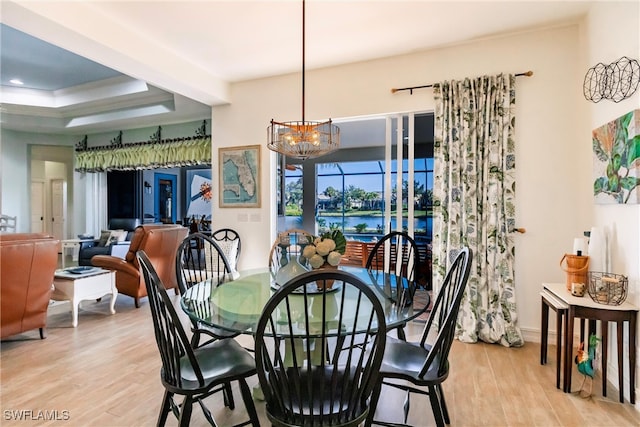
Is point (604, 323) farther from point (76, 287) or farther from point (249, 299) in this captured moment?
point (76, 287)

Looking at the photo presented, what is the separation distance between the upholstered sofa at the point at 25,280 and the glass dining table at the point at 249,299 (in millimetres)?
1776

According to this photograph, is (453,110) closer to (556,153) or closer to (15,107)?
(556,153)

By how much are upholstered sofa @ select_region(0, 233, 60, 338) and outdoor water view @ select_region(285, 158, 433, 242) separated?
2.68 meters

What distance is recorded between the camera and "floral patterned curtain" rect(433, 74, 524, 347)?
317 centimetres

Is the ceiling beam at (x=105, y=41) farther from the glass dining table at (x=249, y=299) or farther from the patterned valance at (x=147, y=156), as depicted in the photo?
the glass dining table at (x=249, y=299)

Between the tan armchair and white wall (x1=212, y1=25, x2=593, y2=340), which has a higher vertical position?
white wall (x1=212, y1=25, x2=593, y2=340)

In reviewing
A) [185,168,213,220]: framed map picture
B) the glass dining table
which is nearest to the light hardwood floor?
the glass dining table

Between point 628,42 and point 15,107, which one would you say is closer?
point 628,42

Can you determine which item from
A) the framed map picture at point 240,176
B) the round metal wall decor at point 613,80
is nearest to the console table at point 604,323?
the round metal wall decor at point 613,80

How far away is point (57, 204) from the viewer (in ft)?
29.1

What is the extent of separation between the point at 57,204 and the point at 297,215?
7.18 metres

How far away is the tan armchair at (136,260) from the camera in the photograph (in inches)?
163

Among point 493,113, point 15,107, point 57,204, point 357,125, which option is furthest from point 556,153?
point 57,204

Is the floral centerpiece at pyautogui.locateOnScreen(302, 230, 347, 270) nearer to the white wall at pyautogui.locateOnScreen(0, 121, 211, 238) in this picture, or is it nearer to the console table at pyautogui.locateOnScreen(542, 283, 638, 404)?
the console table at pyautogui.locateOnScreen(542, 283, 638, 404)
